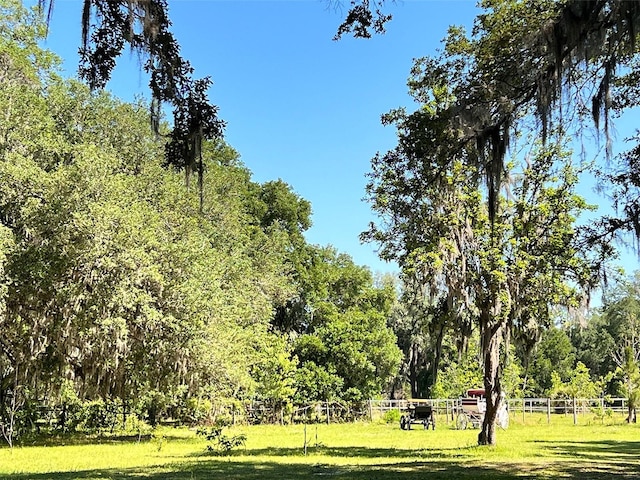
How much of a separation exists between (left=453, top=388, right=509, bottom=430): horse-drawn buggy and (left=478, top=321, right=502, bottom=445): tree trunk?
7296 mm

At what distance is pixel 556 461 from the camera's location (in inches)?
428

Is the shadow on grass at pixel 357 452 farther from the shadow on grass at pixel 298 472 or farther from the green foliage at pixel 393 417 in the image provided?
the green foliage at pixel 393 417

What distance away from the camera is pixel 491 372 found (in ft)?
43.4

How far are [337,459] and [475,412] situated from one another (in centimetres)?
1191

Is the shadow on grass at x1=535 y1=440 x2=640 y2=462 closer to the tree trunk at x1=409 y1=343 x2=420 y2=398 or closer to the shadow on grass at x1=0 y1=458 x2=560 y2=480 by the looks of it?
the shadow on grass at x1=0 y1=458 x2=560 y2=480

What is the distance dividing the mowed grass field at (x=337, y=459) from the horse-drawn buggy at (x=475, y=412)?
3550 mm

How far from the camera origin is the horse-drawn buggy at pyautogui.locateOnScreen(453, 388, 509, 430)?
21.3 metres

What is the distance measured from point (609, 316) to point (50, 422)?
1703 inches

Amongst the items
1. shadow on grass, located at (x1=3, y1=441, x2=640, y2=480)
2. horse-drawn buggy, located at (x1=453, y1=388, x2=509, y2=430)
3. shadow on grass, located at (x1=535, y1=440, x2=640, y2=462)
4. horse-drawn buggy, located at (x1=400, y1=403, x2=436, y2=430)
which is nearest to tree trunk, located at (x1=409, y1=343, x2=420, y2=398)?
horse-drawn buggy, located at (x1=453, y1=388, x2=509, y2=430)

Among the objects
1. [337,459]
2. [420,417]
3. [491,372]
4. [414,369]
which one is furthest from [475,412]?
[414,369]

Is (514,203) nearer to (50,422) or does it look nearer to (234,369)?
(234,369)

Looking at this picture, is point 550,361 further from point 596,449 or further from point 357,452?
point 357,452

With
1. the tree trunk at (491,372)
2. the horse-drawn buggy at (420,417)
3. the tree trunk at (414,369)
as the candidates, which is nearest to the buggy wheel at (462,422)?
the horse-drawn buggy at (420,417)

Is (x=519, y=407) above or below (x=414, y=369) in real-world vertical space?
below
